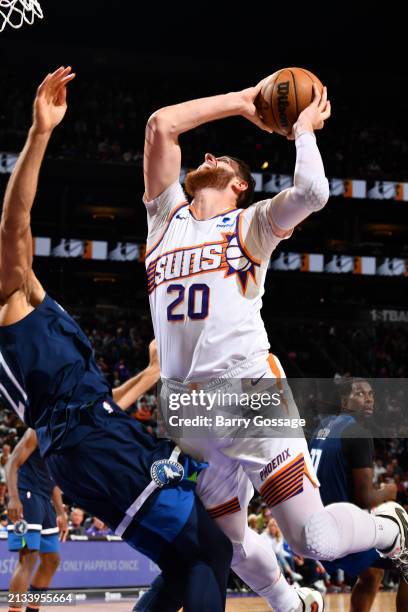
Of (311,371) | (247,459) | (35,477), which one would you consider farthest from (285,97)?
(311,371)

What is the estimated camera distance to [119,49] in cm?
2947

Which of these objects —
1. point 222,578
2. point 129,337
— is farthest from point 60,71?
point 129,337

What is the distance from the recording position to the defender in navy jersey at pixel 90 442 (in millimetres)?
3137

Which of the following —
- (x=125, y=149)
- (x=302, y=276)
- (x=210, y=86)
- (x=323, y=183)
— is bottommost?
(x=302, y=276)

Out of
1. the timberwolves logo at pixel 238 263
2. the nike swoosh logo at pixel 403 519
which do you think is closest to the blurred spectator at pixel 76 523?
the nike swoosh logo at pixel 403 519

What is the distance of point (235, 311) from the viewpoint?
3947 mm

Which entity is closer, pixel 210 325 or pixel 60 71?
pixel 60 71

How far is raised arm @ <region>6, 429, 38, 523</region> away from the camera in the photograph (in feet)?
21.6

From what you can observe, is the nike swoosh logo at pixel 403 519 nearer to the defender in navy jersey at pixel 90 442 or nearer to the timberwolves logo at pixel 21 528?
the defender in navy jersey at pixel 90 442

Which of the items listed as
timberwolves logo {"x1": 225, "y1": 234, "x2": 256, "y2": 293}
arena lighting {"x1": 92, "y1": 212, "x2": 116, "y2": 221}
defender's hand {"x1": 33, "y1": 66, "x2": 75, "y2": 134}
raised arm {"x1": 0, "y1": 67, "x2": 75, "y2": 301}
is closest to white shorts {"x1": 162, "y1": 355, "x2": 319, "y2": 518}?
timberwolves logo {"x1": 225, "y1": 234, "x2": 256, "y2": 293}

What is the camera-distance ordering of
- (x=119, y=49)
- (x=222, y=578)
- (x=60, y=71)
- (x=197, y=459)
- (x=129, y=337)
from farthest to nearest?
1. (x=119, y=49)
2. (x=129, y=337)
3. (x=197, y=459)
4. (x=60, y=71)
5. (x=222, y=578)

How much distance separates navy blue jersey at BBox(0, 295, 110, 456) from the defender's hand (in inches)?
29.9

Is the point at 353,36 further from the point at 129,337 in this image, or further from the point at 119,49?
the point at 129,337

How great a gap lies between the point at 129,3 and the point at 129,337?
1082 centimetres
